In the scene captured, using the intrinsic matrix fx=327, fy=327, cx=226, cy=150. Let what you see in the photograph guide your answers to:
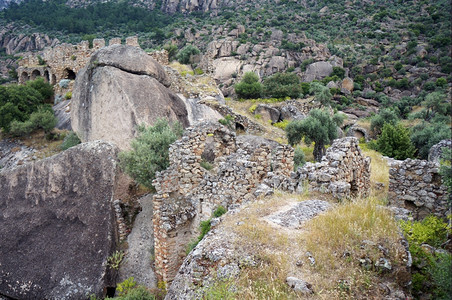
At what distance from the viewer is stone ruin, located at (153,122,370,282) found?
9391 millimetres

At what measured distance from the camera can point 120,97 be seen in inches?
766

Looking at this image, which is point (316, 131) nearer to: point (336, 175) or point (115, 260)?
point (336, 175)

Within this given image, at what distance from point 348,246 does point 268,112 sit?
23.9 m

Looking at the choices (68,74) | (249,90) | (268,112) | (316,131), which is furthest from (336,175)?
(68,74)

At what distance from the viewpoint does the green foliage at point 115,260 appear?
12.2 meters

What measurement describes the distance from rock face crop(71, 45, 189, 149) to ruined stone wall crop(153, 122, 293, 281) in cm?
721

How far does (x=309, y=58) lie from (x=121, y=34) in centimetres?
4786

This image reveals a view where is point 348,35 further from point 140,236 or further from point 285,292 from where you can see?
point 285,292

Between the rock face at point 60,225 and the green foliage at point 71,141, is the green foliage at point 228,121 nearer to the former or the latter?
the rock face at point 60,225

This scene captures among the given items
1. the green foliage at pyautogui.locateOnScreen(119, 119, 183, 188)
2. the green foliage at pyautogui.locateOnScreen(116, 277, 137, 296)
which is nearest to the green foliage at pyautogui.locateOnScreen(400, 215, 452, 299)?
the green foliage at pyautogui.locateOnScreen(116, 277, 137, 296)

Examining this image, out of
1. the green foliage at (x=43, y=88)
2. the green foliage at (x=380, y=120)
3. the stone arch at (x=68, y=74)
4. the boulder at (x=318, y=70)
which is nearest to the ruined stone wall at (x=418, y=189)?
the green foliage at (x=380, y=120)

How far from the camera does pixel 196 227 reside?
11.4 m

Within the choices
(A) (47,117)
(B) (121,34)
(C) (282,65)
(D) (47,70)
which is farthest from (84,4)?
(A) (47,117)

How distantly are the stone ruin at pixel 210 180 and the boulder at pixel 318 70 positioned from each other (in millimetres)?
49863
